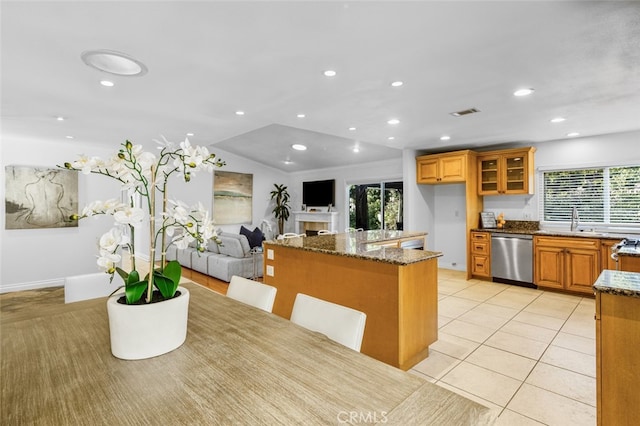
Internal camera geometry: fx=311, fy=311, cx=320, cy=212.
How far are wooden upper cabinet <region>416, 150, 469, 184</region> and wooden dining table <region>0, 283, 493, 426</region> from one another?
4876 millimetres

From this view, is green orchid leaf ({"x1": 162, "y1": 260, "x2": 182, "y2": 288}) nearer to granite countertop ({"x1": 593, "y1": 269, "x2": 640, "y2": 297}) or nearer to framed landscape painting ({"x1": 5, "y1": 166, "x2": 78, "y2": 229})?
granite countertop ({"x1": 593, "y1": 269, "x2": 640, "y2": 297})

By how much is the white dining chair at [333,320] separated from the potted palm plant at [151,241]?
1.71 feet

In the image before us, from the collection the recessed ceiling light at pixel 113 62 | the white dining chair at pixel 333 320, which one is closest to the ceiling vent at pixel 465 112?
Result: the white dining chair at pixel 333 320

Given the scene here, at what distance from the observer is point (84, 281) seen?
198 cm

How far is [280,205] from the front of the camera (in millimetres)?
8922

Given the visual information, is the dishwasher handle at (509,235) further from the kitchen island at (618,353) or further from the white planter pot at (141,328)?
the white planter pot at (141,328)

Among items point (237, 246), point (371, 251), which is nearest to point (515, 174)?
point (371, 251)

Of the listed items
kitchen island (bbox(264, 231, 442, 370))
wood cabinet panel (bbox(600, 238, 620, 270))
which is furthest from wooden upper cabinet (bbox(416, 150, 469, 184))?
kitchen island (bbox(264, 231, 442, 370))

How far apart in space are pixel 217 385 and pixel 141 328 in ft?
1.11

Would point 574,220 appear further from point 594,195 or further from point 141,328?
point 141,328

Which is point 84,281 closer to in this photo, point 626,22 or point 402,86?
point 402,86

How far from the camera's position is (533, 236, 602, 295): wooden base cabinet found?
418cm

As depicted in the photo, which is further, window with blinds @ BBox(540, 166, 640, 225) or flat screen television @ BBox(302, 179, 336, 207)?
flat screen television @ BBox(302, 179, 336, 207)

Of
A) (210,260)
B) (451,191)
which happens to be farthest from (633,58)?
(210,260)
